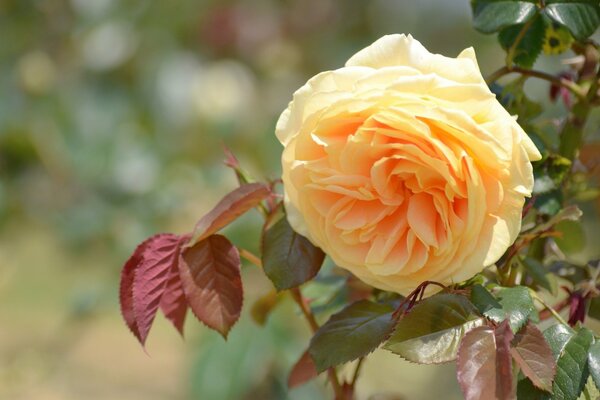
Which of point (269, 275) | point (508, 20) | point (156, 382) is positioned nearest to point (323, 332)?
point (269, 275)

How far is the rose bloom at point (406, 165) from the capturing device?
0.34m

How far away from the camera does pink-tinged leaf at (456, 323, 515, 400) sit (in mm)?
316

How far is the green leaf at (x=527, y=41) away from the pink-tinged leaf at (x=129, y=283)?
Answer: 0.64 ft

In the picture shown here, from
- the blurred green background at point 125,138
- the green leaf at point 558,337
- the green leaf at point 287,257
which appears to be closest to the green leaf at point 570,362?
the green leaf at point 558,337

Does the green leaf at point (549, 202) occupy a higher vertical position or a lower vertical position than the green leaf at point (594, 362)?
higher

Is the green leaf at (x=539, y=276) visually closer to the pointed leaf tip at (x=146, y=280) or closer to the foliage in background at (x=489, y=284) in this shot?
the foliage in background at (x=489, y=284)

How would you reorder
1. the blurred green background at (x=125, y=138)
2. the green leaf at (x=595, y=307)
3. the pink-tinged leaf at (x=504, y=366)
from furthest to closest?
1. the blurred green background at (x=125, y=138)
2. the green leaf at (x=595, y=307)
3. the pink-tinged leaf at (x=504, y=366)

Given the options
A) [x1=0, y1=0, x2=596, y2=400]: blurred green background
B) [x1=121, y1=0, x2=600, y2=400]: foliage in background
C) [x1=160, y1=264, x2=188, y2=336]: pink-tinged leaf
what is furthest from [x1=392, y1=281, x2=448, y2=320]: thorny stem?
[x1=0, y1=0, x2=596, y2=400]: blurred green background

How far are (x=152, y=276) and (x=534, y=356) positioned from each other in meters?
0.17

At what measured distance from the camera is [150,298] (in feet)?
1.32

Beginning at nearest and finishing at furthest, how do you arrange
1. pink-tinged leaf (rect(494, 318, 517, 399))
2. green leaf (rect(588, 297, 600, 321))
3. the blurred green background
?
pink-tinged leaf (rect(494, 318, 517, 399)) < green leaf (rect(588, 297, 600, 321)) < the blurred green background

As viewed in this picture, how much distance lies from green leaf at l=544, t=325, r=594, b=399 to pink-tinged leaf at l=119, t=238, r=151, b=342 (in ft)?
0.61

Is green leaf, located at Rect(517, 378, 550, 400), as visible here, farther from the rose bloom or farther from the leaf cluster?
the leaf cluster

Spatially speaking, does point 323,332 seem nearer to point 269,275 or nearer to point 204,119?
point 269,275
